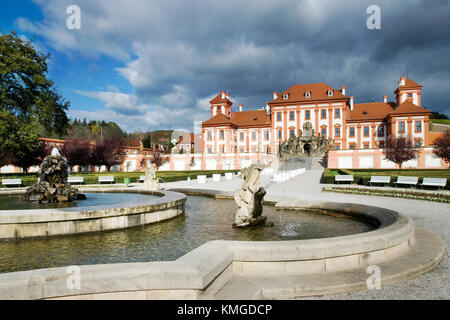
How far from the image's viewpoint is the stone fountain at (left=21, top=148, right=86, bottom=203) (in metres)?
8.39

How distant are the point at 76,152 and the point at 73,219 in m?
40.9

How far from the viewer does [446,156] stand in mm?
33062

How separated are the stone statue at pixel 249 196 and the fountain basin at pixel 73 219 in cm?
214

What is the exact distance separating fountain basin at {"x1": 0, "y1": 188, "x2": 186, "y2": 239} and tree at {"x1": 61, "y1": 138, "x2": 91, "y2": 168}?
132 ft

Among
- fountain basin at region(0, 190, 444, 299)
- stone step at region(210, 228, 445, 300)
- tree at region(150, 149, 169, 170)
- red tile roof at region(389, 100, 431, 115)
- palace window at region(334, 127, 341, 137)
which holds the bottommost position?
stone step at region(210, 228, 445, 300)

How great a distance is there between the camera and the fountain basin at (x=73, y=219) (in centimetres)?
564

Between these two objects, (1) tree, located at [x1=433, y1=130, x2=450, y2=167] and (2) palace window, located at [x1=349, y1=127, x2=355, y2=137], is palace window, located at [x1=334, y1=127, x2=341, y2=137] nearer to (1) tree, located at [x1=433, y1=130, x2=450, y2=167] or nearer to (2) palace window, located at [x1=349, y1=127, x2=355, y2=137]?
(2) palace window, located at [x1=349, y1=127, x2=355, y2=137]

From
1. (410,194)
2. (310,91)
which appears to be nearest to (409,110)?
(310,91)

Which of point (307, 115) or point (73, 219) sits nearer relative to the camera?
point (73, 219)

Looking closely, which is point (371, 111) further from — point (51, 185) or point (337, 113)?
point (51, 185)

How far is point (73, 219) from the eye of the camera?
19.4ft

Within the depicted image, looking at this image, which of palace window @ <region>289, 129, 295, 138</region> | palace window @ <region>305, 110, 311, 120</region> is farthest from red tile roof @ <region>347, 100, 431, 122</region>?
palace window @ <region>289, 129, 295, 138</region>

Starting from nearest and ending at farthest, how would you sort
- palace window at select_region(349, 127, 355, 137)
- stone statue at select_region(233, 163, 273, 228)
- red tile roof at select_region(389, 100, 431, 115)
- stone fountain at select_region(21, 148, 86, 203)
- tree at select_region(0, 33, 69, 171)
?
stone statue at select_region(233, 163, 273, 228), stone fountain at select_region(21, 148, 86, 203), tree at select_region(0, 33, 69, 171), red tile roof at select_region(389, 100, 431, 115), palace window at select_region(349, 127, 355, 137)
